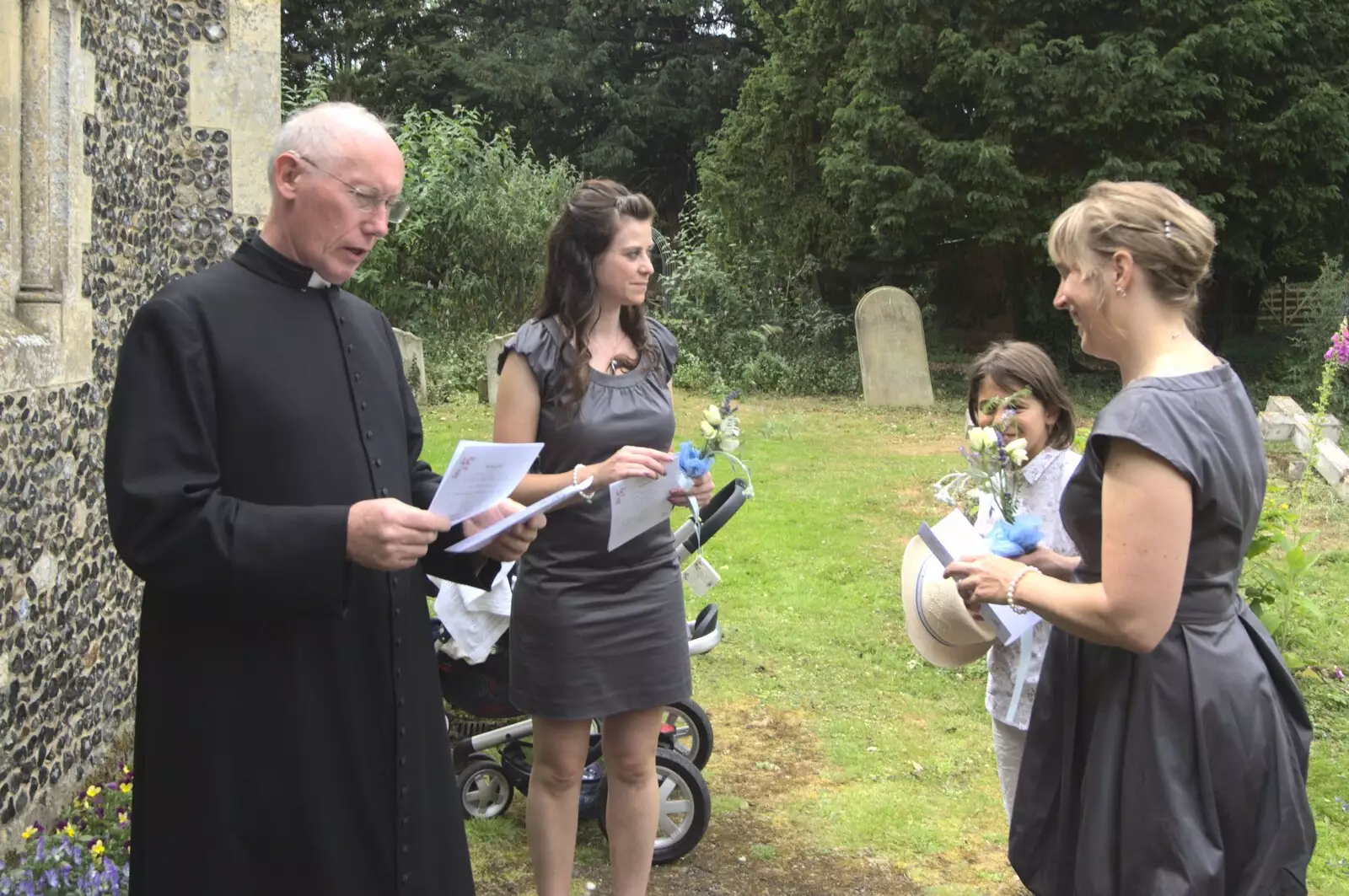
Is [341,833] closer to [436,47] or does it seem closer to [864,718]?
[864,718]

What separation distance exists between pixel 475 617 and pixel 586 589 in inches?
33.0

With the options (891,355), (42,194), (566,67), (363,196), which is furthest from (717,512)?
(566,67)

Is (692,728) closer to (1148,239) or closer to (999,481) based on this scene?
(999,481)

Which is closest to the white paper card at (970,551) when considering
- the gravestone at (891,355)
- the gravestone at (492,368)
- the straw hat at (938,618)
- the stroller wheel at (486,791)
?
the straw hat at (938,618)

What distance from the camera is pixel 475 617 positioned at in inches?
157

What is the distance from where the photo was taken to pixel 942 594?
303 cm

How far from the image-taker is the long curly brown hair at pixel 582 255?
3.36 m

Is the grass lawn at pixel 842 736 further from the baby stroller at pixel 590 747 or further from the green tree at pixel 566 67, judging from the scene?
the green tree at pixel 566 67

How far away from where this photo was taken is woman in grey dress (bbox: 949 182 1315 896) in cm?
219

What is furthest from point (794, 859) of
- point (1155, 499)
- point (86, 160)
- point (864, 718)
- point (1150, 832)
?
point (86, 160)

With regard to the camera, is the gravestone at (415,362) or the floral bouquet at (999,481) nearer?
the floral bouquet at (999,481)

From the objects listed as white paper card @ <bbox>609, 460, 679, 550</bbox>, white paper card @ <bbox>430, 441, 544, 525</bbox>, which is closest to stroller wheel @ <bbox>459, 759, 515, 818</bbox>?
white paper card @ <bbox>609, 460, 679, 550</bbox>

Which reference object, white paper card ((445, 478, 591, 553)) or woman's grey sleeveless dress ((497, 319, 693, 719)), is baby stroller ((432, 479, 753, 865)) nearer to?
woman's grey sleeveless dress ((497, 319, 693, 719))

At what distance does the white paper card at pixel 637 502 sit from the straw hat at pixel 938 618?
0.64 metres
